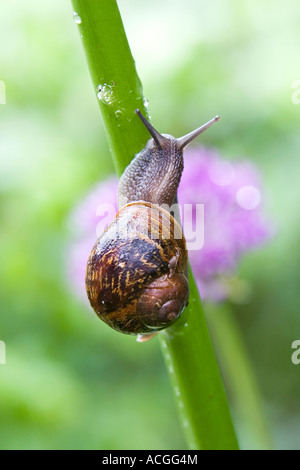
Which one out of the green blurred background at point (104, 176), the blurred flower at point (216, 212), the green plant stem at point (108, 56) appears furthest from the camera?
the green blurred background at point (104, 176)

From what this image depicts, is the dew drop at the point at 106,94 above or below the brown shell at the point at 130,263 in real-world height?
above

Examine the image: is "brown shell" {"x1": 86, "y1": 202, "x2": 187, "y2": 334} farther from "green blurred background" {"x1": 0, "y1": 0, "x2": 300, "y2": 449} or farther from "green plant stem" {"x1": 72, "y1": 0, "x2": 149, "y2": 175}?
"green blurred background" {"x1": 0, "y1": 0, "x2": 300, "y2": 449}

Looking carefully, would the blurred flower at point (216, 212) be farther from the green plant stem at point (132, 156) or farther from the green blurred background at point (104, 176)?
the green plant stem at point (132, 156)

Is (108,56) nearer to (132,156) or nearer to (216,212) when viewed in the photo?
(132,156)

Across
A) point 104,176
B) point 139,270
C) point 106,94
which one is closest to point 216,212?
point 104,176

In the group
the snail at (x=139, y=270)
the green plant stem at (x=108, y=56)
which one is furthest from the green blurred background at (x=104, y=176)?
the green plant stem at (x=108, y=56)

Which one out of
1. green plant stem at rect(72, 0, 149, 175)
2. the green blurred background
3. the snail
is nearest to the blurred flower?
the green blurred background

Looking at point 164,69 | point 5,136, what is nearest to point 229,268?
point 164,69
